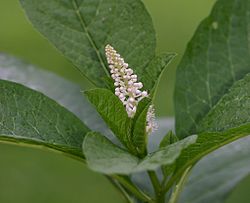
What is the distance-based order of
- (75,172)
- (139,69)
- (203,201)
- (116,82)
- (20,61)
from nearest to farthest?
(116,82) < (139,69) < (203,201) < (20,61) < (75,172)

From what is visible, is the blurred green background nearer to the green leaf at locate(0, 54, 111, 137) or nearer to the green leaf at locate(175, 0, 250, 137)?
the green leaf at locate(0, 54, 111, 137)

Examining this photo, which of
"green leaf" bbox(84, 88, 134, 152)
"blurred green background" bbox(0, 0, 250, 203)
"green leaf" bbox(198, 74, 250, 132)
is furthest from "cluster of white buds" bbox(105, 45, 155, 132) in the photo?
"blurred green background" bbox(0, 0, 250, 203)

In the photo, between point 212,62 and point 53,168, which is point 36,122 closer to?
point 212,62

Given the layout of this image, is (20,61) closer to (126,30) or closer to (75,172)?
(126,30)

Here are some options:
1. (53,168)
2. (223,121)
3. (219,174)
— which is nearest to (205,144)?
(223,121)

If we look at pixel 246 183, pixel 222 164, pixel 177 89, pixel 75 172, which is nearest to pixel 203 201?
pixel 222 164

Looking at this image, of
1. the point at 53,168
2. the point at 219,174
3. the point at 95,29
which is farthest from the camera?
the point at 53,168

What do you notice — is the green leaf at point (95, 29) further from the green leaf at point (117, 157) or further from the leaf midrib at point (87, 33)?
the green leaf at point (117, 157)
